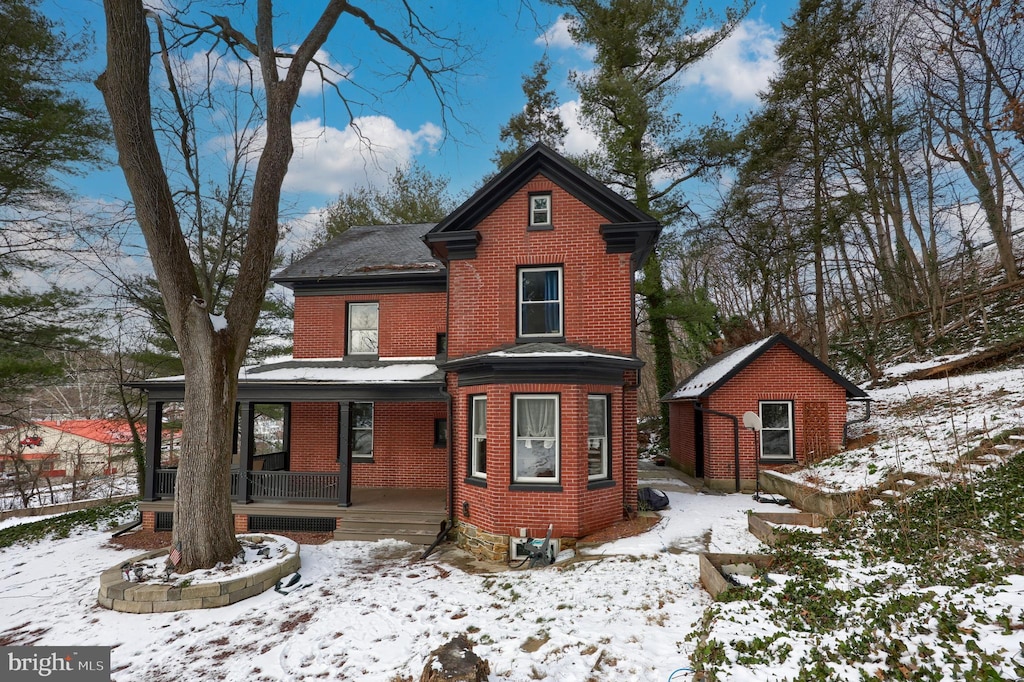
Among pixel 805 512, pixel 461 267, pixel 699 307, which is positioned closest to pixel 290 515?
pixel 461 267

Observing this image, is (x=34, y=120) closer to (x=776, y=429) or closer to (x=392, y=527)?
(x=392, y=527)

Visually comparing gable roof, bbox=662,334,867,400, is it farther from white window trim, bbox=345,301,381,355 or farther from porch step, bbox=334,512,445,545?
white window trim, bbox=345,301,381,355

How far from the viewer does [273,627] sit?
648 centimetres

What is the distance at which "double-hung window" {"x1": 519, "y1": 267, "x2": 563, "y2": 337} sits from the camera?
441 inches

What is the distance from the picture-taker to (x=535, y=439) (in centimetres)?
959

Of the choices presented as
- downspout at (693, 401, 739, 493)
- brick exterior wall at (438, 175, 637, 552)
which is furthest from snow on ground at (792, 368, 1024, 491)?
brick exterior wall at (438, 175, 637, 552)

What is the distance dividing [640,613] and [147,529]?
1215cm

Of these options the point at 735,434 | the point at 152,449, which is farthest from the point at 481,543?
the point at 152,449

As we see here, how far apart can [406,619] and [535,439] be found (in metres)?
4.06

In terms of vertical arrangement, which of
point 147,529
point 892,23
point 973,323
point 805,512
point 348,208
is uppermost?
point 892,23

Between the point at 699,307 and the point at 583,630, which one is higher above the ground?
the point at 699,307

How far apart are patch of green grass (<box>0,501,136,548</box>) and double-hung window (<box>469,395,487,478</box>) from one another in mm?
10171

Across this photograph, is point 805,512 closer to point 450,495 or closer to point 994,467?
point 994,467

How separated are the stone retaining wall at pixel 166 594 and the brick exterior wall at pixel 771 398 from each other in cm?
1161
